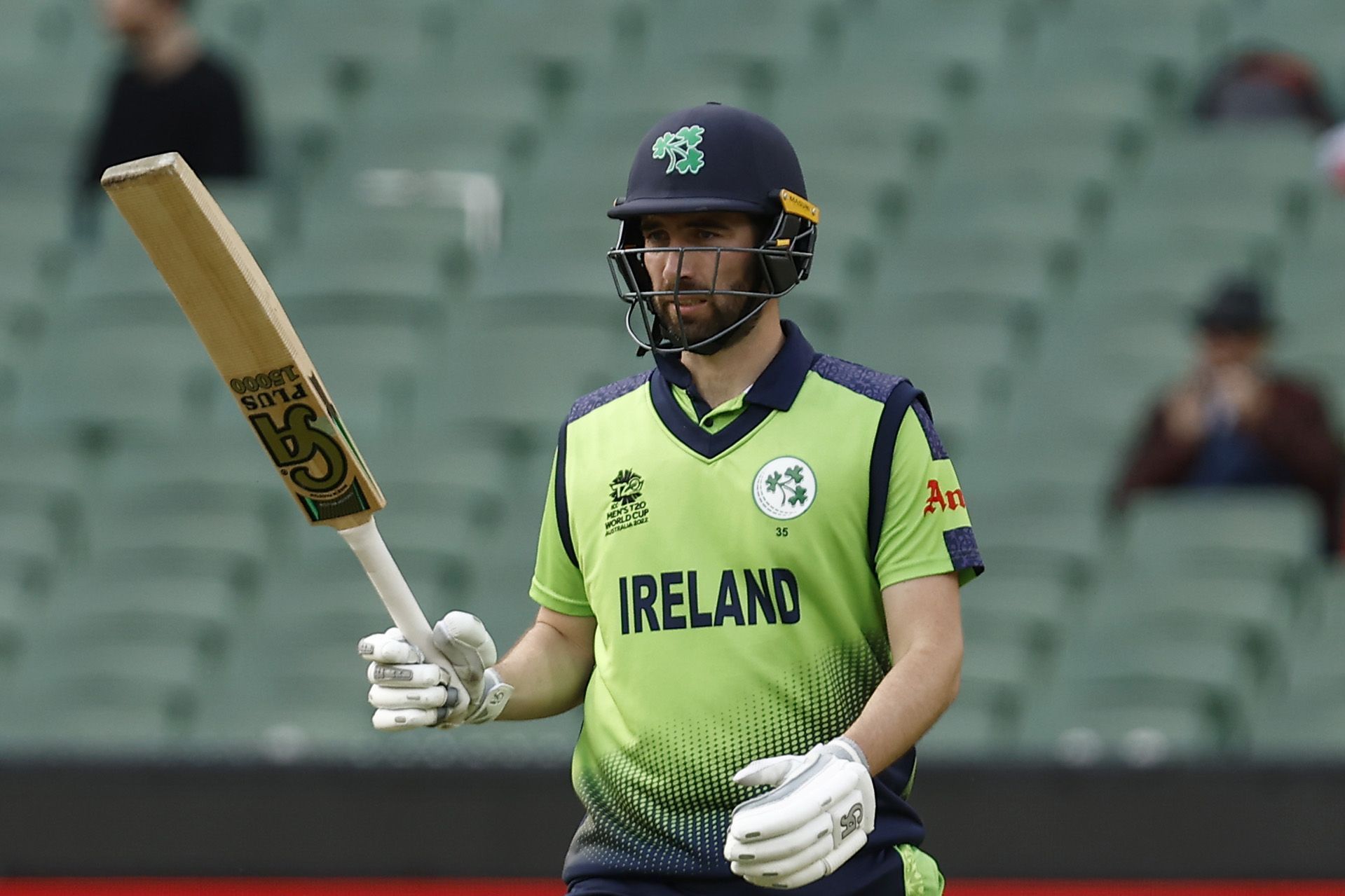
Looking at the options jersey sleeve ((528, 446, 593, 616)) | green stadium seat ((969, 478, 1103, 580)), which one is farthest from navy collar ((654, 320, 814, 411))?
green stadium seat ((969, 478, 1103, 580))

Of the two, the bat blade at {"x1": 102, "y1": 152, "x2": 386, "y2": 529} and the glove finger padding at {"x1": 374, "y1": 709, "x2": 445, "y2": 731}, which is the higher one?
the bat blade at {"x1": 102, "y1": 152, "x2": 386, "y2": 529}

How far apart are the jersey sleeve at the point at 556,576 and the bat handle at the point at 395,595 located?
10.9 inches

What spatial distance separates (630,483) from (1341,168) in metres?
5.54

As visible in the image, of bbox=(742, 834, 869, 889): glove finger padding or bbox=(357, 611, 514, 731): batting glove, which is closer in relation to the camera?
bbox=(742, 834, 869, 889): glove finger padding

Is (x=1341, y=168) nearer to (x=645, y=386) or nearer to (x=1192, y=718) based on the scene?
(x=1192, y=718)

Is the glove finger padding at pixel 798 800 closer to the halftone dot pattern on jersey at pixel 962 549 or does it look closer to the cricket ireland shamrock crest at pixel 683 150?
the halftone dot pattern on jersey at pixel 962 549

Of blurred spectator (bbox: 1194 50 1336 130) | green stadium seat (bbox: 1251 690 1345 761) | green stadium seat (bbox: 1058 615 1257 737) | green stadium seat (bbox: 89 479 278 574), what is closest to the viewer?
green stadium seat (bbox: 1251 690 1345 761)

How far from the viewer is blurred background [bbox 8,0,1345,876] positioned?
6.60 m

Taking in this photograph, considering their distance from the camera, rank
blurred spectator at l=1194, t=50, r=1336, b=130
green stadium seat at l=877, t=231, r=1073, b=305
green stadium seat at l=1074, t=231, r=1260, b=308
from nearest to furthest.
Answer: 1. green stadium seat at l=1074, t=231, r=1260, b=308
2. green stadium seat at l=877, t=231, r=1073, b=305
3. blurred spectator at l=1194, t=50, r=1336, b=130

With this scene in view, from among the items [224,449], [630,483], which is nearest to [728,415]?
[630,483]

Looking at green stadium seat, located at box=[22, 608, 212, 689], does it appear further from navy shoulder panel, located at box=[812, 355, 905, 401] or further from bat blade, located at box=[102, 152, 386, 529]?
navy shoulder panel, located at box=[812, 355, 905, 401]

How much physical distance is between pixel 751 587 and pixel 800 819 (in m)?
0.46

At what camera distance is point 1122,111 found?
28.5ft

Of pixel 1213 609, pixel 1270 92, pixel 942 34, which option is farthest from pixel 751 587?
pixel 942 34
